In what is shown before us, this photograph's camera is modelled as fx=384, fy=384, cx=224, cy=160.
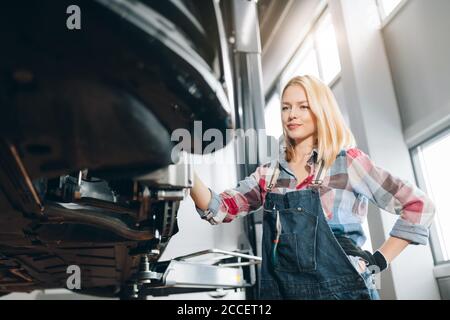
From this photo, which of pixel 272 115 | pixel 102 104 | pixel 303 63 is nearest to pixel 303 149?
pixel 102 104

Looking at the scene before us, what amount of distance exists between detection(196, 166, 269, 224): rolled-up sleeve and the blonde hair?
87 millimetres

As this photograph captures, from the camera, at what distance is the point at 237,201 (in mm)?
686

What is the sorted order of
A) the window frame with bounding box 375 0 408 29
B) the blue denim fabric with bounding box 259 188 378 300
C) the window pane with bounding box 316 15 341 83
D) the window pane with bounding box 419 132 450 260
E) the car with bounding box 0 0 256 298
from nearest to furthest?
the car with bounding box 0 0 256 298
the blue denim fabric with bounding box 259 188 378 300
the window pane with bounding box 419 132 450 260
the window frame with bounding box 375 0 408 29
the window pane with bounding box 316 15 341 83

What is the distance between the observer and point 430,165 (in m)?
0.97

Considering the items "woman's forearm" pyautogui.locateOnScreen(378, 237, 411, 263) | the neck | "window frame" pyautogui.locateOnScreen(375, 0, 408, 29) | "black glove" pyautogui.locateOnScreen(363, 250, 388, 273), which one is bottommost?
"black glove" pyautogui.locateOnScreen(363, 250, 388, 273)

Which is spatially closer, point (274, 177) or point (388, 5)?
point (274, 177)

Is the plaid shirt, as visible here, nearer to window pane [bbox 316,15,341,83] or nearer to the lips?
the lips

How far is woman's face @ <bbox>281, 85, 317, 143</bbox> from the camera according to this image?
670mm

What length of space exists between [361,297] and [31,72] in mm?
510

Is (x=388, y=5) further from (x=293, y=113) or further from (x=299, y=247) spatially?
(x=299, y=247)

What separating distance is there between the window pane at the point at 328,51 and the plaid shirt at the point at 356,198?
0.65m

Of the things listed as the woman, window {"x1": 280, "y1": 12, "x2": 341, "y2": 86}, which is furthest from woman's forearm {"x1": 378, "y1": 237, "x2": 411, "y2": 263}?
window {"x1": 280, "y1": 12, "x2": 341, "y2": 86}

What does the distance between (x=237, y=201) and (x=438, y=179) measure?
54cm

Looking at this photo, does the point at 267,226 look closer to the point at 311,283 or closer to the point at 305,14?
the point at 311,283
